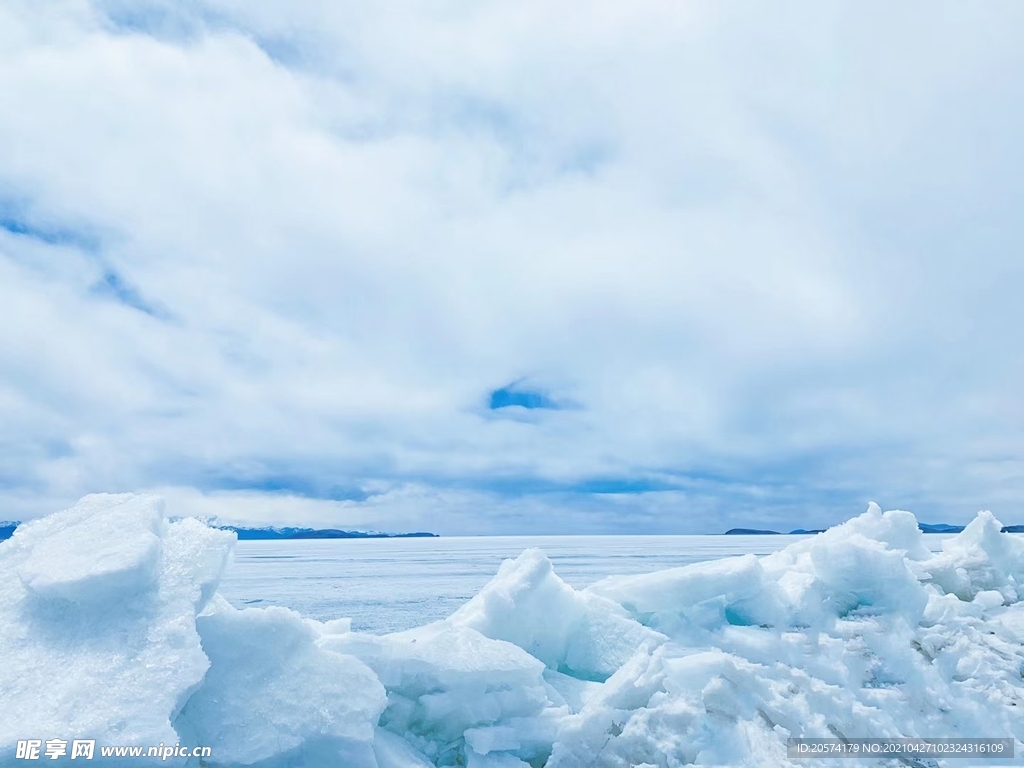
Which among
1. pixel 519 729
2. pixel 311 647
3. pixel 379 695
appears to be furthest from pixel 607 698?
pixel 311 647

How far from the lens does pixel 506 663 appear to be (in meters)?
6.46

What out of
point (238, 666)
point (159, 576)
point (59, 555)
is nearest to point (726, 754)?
point (238, 666)

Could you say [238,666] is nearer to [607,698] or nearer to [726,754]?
[607,698]

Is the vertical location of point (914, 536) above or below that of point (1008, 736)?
above

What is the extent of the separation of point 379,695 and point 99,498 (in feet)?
11.4

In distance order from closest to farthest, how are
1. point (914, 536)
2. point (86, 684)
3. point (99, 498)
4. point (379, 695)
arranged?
point (86, 684) < point (379, 695) < point (99, 498) < point (914, 536)

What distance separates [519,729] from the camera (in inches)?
250

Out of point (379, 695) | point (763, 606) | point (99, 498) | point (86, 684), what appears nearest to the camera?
point (86, 684)

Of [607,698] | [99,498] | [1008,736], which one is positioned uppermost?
[99,498]

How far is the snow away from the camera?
17.2ft

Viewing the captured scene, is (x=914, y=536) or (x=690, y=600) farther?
(x=914, y=536)

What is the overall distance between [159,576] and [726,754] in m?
4.90

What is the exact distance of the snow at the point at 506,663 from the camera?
17.2 feet

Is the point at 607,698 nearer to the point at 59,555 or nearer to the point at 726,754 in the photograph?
the point at 726,754
